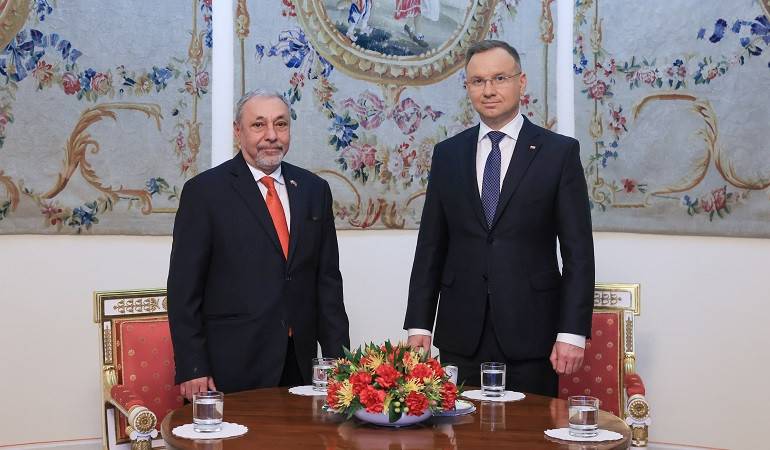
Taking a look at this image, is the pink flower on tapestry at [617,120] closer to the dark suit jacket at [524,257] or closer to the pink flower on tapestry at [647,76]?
the pink flower on tapestry at [647,76]

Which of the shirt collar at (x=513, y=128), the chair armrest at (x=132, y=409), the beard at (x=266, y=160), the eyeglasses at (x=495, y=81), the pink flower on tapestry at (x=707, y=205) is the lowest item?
the chair armrest at (x=132, y=409)

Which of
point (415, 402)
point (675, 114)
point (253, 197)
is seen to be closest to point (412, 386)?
point (415, 402)

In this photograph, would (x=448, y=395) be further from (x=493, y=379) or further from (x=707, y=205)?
(x=707, y=205)

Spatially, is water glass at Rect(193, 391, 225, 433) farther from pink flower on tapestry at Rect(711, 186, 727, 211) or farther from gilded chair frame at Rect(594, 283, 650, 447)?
pink flower on tapestry at Rect(711, 186, 727, 211)

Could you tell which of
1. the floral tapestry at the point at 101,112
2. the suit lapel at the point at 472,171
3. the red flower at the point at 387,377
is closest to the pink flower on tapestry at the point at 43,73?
the floral tapestry at the point at 101,112

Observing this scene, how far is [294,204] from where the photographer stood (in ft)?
10.5

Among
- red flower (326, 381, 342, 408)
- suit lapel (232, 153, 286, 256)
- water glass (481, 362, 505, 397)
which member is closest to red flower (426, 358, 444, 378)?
red flower (326, 381, 342, 408)

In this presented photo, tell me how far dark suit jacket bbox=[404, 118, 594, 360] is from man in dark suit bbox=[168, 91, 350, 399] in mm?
393

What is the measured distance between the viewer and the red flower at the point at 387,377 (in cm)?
216

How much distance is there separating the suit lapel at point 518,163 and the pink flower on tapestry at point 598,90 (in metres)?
1.44

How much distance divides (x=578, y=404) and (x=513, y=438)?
0.19 metres

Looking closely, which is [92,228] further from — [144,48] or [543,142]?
[543,142]

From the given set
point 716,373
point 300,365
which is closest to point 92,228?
point 300,365

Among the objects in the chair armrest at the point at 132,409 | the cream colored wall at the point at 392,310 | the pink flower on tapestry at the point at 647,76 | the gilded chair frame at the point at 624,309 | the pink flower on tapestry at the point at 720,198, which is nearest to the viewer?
the chair armrest at the point at 132,409
